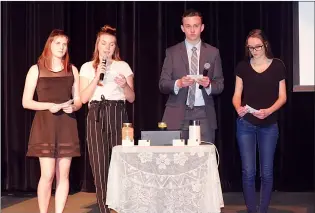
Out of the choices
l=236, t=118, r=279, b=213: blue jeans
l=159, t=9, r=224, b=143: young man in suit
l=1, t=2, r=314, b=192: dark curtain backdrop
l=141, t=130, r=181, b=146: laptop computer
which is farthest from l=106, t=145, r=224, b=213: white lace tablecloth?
l=1, t=2, r=314, b=192: dark curtain backdrop

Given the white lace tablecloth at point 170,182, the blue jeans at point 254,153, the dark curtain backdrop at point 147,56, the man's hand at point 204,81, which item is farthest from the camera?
the dark curtain backdrop at point 147,56

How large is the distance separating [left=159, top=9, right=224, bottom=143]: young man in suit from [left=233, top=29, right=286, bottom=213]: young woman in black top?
0.88 feet

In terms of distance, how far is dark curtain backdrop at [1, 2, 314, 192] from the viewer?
235 inches

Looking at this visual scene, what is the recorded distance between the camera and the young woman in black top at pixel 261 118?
14.3 ft

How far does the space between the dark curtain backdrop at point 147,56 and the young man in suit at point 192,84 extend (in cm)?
165

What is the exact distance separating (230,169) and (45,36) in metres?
2.43

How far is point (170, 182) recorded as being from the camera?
372 cm

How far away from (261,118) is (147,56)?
80.3 inches

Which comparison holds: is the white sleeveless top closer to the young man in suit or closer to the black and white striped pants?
the black and white striped pants

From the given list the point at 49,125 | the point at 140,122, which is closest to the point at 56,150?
the point at 49,125

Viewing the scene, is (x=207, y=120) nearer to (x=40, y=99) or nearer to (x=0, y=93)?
(x=40, y=99)

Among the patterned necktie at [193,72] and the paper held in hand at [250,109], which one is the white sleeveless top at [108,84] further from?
the paper held in hand at [250,109]

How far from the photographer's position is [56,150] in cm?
407

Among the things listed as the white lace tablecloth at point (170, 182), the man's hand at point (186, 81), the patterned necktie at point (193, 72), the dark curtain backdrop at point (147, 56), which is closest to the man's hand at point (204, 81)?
the man's hand at point (186, 81)
